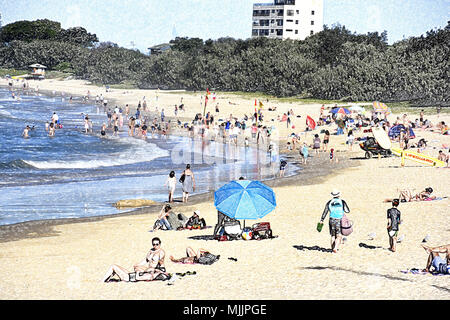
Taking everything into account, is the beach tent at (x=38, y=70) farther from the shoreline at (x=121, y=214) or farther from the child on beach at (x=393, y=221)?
the child on beach at (x=393, y=221)

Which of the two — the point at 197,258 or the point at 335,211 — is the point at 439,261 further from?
the point at 197,258

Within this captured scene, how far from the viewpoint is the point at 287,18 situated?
452 feet

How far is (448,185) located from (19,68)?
129m

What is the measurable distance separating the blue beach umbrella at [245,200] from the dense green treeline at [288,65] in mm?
47026

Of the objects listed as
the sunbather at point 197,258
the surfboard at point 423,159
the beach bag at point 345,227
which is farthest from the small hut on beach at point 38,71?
the beach bag at point 345,227

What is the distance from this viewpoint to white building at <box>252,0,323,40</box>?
138m

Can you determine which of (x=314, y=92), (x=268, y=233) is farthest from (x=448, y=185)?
(x=314, y=92)

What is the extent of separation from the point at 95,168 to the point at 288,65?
2125 inches

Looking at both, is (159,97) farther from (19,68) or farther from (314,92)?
(19,68)

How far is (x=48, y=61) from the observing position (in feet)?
443

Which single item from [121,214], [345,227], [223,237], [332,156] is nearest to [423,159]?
[332,156]

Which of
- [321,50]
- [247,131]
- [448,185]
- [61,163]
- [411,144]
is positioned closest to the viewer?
[448,185]

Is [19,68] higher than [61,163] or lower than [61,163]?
higher

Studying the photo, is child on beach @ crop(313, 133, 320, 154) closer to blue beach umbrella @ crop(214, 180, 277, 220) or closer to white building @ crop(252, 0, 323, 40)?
blue beach umbrella @ crop(214, 180, 277, 220)
